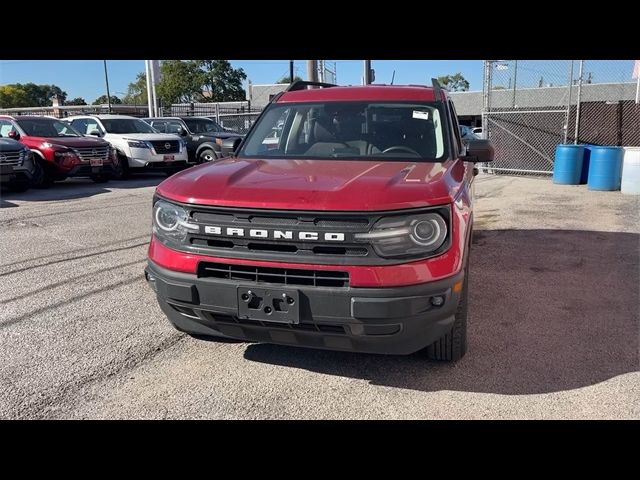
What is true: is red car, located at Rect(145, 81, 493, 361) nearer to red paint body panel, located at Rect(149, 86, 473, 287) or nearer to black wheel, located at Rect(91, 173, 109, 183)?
red paint body panel, located at Rect(149, 86, 473, 287)

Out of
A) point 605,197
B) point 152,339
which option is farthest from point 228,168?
point 605,197

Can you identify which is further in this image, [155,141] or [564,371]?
[155,141]

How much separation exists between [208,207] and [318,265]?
752 mm

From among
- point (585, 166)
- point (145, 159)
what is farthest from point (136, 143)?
point (585, 166)

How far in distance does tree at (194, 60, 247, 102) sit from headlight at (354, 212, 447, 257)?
63.1 meters

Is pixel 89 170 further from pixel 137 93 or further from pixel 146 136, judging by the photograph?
pixel 137 93

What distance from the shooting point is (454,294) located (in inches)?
115

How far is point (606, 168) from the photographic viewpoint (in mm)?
11758

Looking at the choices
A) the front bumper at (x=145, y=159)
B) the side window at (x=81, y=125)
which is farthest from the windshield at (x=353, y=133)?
the side window at (x=81, y=125)

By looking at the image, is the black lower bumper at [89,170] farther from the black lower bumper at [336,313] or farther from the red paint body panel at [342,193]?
the black lower bumper at [336,313]

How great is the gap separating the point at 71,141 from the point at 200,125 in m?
5.58

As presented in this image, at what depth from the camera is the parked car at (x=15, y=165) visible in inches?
422

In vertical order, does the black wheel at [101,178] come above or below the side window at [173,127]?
below

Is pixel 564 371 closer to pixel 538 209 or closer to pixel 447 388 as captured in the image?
pixel 447 388
